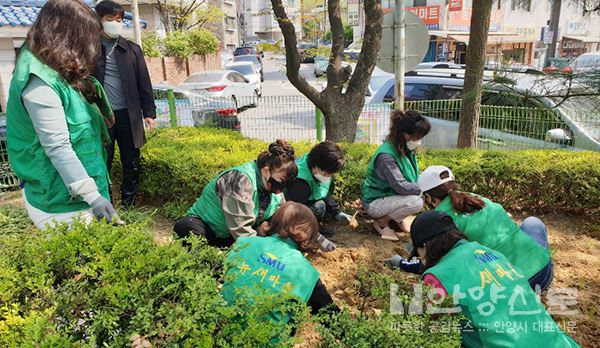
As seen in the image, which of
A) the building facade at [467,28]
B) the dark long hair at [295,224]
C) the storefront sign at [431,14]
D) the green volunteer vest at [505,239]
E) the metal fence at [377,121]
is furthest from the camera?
the storefront sign at [431,14]

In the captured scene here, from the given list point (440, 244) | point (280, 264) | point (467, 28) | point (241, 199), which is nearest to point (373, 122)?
point (241, 199)

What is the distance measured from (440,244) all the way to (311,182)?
1620 mm

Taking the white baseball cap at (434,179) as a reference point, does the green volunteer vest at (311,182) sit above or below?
below

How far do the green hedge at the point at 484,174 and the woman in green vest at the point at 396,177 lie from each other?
321mm

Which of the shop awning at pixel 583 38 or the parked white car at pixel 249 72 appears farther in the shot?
the shop awning at pixel 583 38

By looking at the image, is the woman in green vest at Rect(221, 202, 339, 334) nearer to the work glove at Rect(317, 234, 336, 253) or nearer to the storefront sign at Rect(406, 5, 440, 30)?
the work glove at Rect(317, 234, 336, 253)

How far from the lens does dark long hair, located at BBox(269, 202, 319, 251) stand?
2.33 m

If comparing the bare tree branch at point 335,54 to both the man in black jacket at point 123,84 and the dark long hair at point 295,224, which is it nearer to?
the man in black jacket at point 123,84

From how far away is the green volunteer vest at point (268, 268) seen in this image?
192cm

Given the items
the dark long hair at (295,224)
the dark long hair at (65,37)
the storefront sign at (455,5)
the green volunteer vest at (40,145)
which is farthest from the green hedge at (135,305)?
the storefront sign at (455,5)

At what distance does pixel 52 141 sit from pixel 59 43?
16.5 inches

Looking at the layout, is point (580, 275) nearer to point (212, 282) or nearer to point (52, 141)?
point (212, 282)

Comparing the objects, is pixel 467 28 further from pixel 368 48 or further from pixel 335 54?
pixel 368 48

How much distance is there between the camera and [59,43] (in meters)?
1.93
